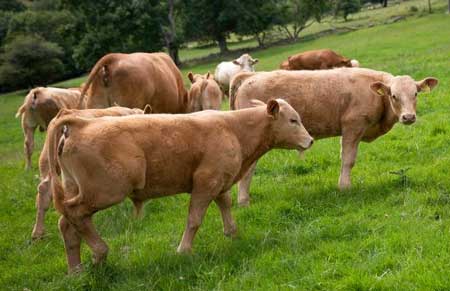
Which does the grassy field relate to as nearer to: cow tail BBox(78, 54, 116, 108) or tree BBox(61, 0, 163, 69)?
cow tail BBox(78, 54, 116, 108)

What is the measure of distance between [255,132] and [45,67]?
54.4 m

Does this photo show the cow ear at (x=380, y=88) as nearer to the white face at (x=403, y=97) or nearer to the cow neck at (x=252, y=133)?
the white face at (x=403, y=97)

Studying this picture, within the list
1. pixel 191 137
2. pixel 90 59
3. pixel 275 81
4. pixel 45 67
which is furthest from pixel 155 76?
pixel 45 67

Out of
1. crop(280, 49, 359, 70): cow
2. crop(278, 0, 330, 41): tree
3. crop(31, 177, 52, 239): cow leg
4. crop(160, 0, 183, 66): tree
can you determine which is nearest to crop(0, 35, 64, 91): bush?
crop(160, 0, 183, 66): tree

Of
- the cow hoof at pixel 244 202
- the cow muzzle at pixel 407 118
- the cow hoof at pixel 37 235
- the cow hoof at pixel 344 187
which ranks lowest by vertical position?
the cow hoof at pixel 37 235

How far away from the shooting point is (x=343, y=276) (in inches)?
215

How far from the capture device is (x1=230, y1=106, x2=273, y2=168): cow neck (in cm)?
707

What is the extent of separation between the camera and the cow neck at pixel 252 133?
23.2 feet

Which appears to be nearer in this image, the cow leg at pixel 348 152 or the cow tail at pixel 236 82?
the cow leg at pixel 348 152

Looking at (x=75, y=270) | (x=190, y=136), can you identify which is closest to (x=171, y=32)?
(x=190, y=136)

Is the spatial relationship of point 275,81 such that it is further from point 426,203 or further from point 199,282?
point 199,282

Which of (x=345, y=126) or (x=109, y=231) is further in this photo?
(x=345, y=126)

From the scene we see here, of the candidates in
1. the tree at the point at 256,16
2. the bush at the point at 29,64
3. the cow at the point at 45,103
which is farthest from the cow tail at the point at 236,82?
the bush at the point at 29,64

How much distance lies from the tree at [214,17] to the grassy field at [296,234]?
4686cm
